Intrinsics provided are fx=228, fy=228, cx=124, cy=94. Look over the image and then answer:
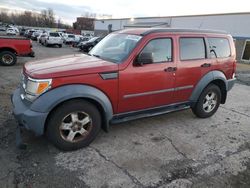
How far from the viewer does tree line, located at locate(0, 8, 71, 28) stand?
99488 millimetres

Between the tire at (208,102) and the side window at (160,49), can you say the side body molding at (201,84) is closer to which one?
the tire at (208,102)

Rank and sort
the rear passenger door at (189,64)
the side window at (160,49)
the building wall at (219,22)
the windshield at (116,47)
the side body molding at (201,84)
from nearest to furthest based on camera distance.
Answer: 1. the windshield at (116,47)
2. the side window at (160,49)
3. the rear passenger door at (189,64)
4. the side body molding at (201,84)
5. the building wall at (219,22)

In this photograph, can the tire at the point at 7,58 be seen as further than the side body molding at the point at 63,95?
Yes

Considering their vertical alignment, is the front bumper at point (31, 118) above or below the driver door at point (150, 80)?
below

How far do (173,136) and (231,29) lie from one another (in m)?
22.2

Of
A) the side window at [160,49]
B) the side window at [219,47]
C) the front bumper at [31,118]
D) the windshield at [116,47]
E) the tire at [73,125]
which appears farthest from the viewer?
the side window at [219,47]

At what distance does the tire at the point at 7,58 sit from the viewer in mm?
10930

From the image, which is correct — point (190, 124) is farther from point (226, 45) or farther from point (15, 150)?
point (15, 150)

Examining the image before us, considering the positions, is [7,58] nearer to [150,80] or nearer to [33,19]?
[150,80]

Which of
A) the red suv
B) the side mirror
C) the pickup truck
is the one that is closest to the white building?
the pickup truck

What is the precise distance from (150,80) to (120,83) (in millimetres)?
619

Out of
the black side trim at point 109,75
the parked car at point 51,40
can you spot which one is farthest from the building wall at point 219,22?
the black side trim at point 109,75

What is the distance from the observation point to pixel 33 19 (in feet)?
342

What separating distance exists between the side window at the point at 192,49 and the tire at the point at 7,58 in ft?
30.9
